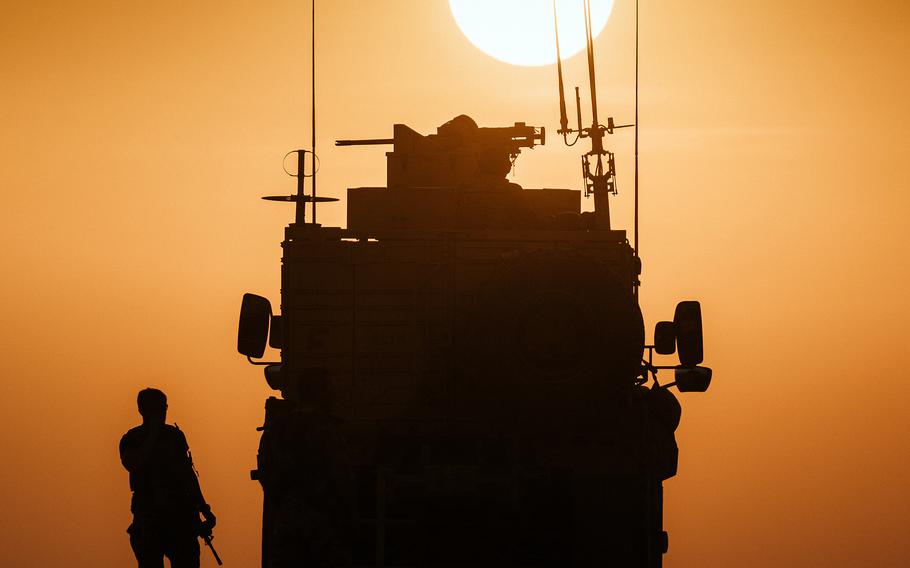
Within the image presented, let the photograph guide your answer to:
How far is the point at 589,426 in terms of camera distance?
10.7 meters

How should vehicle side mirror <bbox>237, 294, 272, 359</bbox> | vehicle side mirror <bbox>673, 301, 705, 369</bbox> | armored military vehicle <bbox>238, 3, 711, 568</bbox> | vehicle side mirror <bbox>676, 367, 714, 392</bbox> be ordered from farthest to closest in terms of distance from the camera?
vehicle side mirror <bbox>673, 301, 705, 369</bbox>, vehicle side mirror <bbox>676, 367, 714, 392</bbox>, vehicle side mirror <bbox>237, 294, 272, 359</bbox>, armored military vehicle <bbox>238, 3, 711, 568</bbox>

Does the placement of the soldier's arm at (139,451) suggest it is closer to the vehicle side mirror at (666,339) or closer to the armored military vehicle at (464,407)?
the armored military vehicle at (464,407)

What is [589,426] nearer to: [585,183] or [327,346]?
[327,346]

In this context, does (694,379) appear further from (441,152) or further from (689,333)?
(441,152)

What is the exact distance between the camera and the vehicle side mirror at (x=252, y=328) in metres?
12.6

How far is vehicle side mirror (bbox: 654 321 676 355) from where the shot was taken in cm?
1340

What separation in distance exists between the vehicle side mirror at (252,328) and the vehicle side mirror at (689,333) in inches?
141

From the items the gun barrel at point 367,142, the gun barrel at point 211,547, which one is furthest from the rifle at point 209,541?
the gun barrel at point 367,142

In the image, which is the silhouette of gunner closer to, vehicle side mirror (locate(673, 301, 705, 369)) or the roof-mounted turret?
the roof-mounted turret

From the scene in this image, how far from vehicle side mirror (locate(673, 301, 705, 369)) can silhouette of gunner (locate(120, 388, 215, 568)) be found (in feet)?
14.5

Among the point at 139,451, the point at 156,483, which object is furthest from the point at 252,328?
the point at 156,483

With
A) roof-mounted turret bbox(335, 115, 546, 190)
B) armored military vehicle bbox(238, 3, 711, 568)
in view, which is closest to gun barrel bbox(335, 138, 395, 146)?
roof-mounted turret bbox(335, 115, 546, 190)

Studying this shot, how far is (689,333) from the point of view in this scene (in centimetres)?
1292

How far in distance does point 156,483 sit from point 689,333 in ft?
15.7
